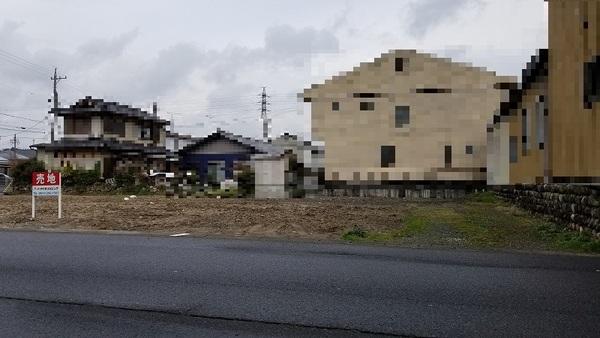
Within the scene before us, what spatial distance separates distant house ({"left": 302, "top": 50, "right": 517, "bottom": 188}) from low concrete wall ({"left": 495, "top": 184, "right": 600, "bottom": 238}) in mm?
4835

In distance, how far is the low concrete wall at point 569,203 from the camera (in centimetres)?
1152

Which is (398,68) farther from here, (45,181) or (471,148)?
(45,181)

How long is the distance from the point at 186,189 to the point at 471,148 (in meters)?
14.7

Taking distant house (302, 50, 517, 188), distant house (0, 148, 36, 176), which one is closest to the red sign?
distant house (302, 50, 517, 188)

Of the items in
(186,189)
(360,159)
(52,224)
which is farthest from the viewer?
(186,189)

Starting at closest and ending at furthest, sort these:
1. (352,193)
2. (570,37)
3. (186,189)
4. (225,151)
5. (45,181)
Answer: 1. (570,37)
2. (45,181)
3. (352,193)
4. (186,189)
5. (225,151)

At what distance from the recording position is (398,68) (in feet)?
75.4

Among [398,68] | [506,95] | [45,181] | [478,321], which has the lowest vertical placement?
[478,321]

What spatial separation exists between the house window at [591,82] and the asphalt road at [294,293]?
353 centimetres

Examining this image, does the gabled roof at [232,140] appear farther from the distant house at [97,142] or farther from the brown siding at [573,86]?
the brown siding at [573,86]

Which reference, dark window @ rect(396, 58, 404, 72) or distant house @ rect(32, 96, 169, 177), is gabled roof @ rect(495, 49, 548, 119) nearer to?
dark window @ rect(396, 58, 404, 72)

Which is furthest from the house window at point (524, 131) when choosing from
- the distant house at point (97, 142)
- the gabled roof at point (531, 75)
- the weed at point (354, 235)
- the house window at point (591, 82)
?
the distant house at point (97, 142)

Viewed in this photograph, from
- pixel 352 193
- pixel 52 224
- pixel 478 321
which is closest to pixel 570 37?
pixel 478 321

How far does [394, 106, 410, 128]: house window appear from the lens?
23578mm
